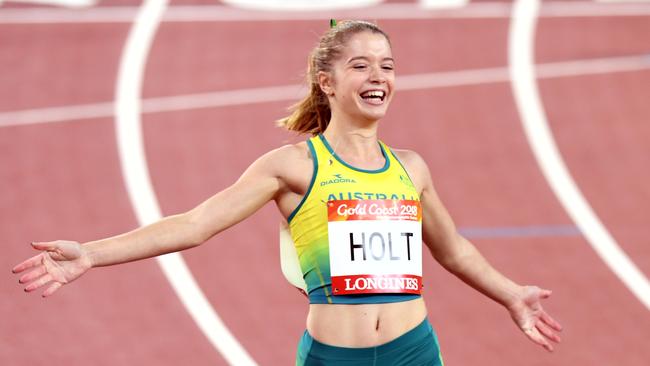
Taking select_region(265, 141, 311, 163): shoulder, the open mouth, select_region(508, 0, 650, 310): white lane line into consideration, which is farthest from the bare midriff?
select_region(508, 0, 650, 310): white lane line

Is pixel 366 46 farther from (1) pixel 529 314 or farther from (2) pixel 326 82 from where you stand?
(1) pixel 529 314

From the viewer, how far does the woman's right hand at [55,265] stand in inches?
144

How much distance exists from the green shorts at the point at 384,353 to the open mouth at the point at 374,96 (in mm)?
744

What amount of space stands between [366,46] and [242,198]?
65cm

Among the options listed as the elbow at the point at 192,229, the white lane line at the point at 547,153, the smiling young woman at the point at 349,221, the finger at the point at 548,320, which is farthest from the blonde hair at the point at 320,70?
the white lane line at the point at 547,153

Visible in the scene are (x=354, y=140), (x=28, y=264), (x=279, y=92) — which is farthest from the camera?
(x=279, y=92)

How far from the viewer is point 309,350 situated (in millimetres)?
4129

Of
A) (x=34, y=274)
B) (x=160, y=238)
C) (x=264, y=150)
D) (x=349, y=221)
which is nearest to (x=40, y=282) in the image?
(x=34, y=274)

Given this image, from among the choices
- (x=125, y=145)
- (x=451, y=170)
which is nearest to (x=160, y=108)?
(x=125, y=145)

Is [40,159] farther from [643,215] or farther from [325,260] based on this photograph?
[325,260]

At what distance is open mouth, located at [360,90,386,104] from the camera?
4.19 meters

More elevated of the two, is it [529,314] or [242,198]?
[242,198]

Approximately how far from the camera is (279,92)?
1045 centimetres

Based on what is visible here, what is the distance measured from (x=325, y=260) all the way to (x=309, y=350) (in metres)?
0.30
